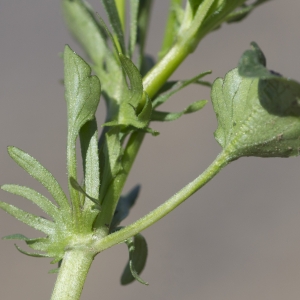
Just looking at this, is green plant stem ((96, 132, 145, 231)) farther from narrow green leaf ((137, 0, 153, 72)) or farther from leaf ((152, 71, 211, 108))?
narrow green leaf ((137, 0, 153, 72))

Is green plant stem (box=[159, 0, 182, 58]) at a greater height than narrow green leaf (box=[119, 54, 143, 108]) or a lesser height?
greater

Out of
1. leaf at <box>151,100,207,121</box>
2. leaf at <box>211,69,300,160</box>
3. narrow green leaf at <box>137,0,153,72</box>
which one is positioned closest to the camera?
leaf at <box>211,69,300,160</box>

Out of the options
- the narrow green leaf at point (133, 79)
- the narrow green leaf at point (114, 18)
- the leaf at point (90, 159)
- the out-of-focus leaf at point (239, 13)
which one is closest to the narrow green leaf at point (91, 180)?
the leaf at point (90, 159)

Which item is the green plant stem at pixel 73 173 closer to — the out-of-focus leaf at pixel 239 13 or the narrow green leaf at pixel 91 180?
the narrow green leaf at pixel 91 180

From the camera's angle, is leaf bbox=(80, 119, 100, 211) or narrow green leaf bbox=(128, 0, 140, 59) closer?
leaf bbox=(80, 119, 100, 211)

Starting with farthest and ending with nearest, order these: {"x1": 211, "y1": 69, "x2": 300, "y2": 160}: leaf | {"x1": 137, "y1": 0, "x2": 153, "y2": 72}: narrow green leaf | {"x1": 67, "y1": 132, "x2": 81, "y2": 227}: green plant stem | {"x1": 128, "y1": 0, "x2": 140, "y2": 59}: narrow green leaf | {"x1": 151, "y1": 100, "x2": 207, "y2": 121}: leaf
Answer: {"x1": 137, "y1": 0, "x2": 153, "y2": 72}: narrow green leaf < {"x1": 128, "y1": 0, "x2": 140, "y2": 59}: narrow green leaf < {"x1": 151, "y1": 100, "x2": 207, "y2": 121}: leaf < {"x1": 67, "y1": 132, "x2": 81, "y2": 227}: green plant stem < {"x1": 211, "y1": 69, "x2": 300, "y2": 160}: leaf

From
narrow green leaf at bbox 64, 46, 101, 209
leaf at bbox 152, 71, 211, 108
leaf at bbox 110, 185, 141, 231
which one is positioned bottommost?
leaf at bbox 110, 185, 141, 231

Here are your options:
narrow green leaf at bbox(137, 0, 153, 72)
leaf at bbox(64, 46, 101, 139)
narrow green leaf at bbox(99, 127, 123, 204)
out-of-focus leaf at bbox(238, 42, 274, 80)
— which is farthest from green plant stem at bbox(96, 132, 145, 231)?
out-of-focus leaf at bbox(238, 42, 274, 80)
